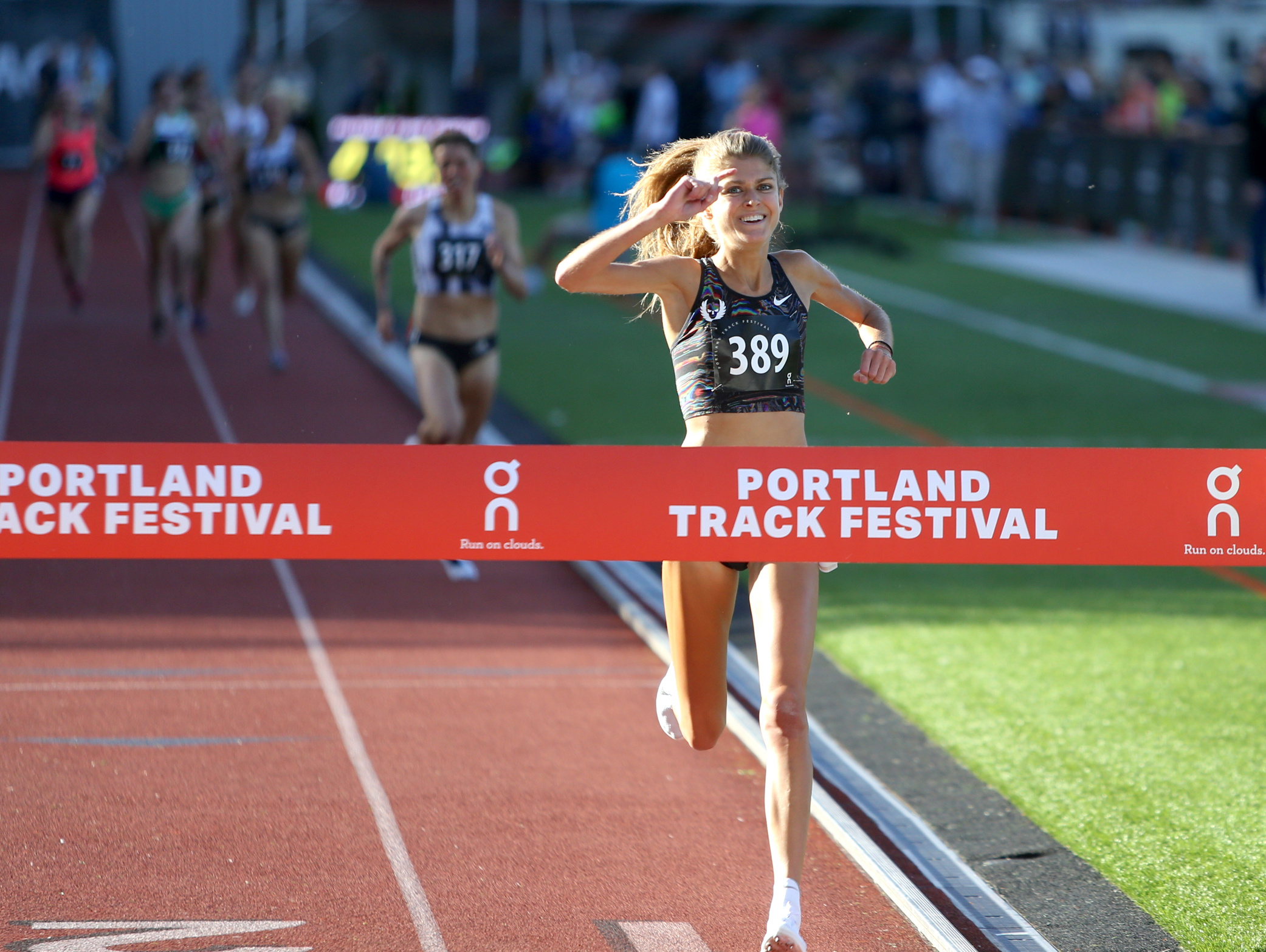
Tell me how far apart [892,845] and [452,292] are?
4282 millimetres

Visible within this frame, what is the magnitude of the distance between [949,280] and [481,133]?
9.37 m

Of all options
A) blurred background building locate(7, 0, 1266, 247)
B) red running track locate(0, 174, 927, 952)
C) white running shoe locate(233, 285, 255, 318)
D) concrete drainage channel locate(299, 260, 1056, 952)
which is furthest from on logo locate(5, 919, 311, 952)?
blurred background building locate(7, 0, 1266, 247)

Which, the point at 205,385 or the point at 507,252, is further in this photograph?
the point at 205,385

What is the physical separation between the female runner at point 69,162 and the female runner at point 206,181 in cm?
105

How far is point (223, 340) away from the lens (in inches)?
649

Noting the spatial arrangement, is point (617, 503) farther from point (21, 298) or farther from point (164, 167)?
point (21, 298)

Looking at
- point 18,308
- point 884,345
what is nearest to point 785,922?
point 884,345

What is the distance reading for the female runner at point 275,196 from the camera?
1374 centimetres

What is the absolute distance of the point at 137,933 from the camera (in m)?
4.61

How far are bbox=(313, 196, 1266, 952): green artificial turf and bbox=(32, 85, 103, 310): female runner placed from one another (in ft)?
11.4

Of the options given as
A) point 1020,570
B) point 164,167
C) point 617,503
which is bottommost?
point 1020,570

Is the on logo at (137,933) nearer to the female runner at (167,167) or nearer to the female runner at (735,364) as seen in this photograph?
the female runner at (735,364)

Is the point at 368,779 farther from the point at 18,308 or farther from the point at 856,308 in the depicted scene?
the point at 18,308

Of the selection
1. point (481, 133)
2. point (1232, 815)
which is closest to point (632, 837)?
point (1232, 815)
